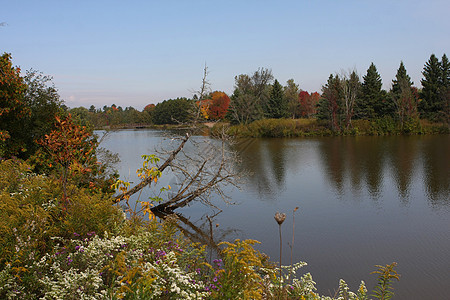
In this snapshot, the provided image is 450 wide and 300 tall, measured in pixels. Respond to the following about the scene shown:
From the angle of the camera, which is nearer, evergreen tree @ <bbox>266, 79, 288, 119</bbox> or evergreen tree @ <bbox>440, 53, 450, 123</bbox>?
evergreen tree @ <bbox>440, 53, 450, 123</bbox>

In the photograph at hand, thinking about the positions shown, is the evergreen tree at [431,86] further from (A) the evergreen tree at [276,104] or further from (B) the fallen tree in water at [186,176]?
(B) the fallen tree in water at [186,176]

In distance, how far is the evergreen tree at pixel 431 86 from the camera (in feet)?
117

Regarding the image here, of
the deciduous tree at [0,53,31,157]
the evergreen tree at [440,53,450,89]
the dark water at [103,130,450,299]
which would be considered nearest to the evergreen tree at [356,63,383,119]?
the evergreen tree at [440,53,450,89]

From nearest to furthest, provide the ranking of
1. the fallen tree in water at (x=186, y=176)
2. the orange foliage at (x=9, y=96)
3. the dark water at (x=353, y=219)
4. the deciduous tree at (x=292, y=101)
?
the dark water at (x=353, y=219) → the fallen tree in water at (x=186, y=176) → the orange foliage at (x=9, y=96) → the deciduous tree at (x=292, y=101)


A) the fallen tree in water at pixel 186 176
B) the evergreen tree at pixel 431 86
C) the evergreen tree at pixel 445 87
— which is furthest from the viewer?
the evergreen tree at pixel 431 86

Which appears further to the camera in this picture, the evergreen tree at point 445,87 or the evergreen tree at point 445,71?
the evergreen tree at point 445,71

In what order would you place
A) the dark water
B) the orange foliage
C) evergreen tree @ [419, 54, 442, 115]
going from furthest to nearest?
evergreen tree @ [419, 54, 442, 115]
the orange foliage
the dark water

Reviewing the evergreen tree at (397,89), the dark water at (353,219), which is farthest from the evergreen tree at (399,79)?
the dark water at (353,219)

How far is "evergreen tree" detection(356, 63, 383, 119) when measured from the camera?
36.2 m

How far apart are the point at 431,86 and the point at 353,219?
3412 centimetres

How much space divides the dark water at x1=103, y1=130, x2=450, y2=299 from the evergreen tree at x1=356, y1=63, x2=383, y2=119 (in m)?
21.6

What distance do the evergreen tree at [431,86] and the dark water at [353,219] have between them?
2363cm

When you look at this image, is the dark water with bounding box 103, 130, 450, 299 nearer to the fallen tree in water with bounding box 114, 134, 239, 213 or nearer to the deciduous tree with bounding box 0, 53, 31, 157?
the fallen tree in water with bounding box 114, 134, 239, 213

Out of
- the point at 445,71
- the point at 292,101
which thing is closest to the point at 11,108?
the point at 445,71
